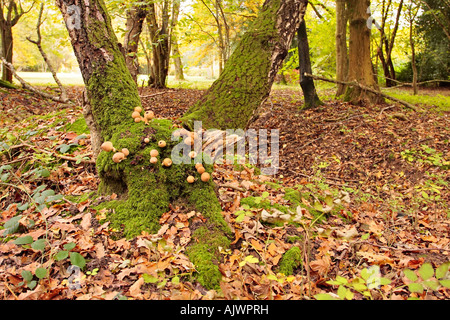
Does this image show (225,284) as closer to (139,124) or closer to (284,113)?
(139,124)

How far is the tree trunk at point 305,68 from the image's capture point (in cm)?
772

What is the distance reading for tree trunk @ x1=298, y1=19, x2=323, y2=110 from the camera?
304 inches

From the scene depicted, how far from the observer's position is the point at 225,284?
6.35ft

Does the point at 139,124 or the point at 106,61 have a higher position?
the point at 106,61

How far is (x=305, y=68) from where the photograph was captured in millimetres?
7871

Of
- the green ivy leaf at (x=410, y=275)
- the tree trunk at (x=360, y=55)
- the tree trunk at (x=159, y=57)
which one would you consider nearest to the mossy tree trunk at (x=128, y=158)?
the green ivy leaf at (x=410, y=275)

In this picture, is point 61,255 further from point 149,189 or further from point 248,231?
point 248,231

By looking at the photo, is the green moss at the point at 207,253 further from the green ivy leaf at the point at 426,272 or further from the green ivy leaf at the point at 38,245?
the green ivy leaf at the point at 426,272

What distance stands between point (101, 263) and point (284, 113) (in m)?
6.88

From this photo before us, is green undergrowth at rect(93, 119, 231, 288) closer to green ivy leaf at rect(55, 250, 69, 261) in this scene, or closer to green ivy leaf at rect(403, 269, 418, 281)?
green ivy leaf at rect(55, 250, 69, 261)

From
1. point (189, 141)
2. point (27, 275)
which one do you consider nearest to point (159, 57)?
point (189, 141)
